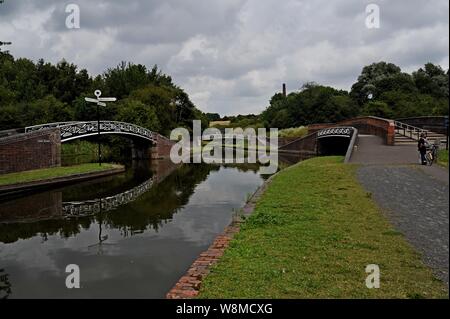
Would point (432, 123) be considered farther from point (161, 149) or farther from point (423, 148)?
point (161, 149)

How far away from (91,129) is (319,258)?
26121mm

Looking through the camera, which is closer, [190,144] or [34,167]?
[34,167]

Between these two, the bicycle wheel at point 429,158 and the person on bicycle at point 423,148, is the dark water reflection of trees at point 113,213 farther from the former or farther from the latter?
the bicycle wheel at point 429,158

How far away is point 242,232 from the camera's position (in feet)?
25.6

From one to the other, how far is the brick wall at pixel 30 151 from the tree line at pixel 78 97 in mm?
14102

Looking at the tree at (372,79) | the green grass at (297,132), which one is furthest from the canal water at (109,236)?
the tree at (372,79)

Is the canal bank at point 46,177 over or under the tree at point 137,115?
under

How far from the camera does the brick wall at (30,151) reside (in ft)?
64.9
